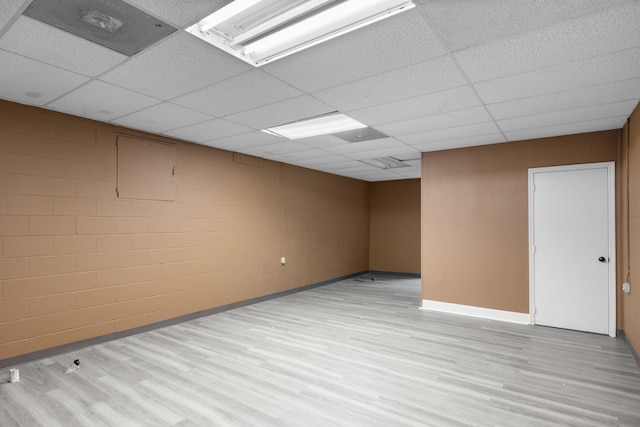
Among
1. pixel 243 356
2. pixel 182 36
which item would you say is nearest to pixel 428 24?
pixel 182 36

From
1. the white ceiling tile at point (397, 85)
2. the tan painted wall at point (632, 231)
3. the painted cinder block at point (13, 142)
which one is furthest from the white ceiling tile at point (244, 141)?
the tan painted wall at point (632, 231)

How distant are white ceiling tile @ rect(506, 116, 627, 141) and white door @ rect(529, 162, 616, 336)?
444mm

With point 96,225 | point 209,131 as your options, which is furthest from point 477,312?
point 96,225

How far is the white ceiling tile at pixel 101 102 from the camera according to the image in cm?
295

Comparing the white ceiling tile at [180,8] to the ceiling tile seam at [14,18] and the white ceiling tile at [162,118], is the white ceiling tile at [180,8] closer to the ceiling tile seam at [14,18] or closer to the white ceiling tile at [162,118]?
the ceiling tile seam at [14,18]

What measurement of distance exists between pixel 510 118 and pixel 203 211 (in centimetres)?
411

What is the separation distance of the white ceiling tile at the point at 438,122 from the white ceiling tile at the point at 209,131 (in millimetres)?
1727

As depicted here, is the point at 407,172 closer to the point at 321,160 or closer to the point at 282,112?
the point at 321,160

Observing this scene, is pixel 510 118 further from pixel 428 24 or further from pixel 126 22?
pixel 126 22

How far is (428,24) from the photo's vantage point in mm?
1964

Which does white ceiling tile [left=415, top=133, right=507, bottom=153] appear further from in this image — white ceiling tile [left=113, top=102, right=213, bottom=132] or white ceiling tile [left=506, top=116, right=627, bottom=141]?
white ceiling tile [left=113, top=102, right=213, bottom=132]

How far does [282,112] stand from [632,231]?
392cm

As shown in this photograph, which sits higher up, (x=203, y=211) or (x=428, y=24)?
(x=428, y=24)

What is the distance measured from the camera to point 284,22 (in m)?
1.98
